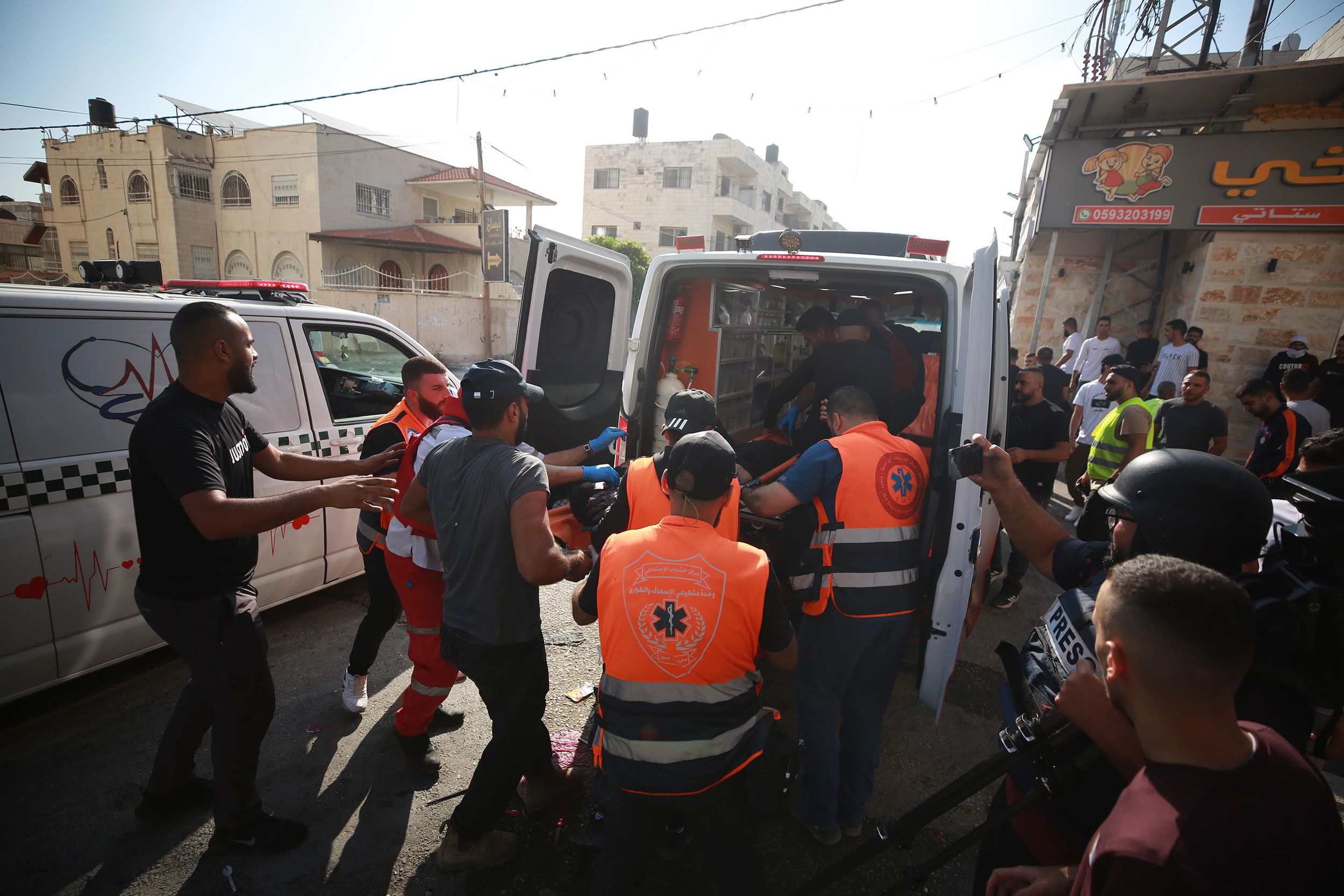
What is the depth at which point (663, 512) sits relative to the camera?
2148mm

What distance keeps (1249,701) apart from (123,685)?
171 inches

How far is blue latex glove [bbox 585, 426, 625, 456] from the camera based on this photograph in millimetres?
3348

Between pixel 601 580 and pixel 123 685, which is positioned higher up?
pixel 601 580

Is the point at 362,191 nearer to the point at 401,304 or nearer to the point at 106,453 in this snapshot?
the point at 401,304

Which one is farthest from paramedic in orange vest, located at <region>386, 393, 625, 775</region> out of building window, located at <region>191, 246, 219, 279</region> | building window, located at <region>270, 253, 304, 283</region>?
building window, located at <region>191, 246, 219, 279</region>

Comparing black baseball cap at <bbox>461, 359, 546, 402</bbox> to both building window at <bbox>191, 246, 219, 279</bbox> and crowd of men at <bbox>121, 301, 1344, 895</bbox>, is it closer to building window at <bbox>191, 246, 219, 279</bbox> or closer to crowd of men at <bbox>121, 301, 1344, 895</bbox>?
crowd of men at <bbox>121, 301, 1344, 895</bbox>

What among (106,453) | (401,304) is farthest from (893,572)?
(401,304)

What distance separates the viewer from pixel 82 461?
8.45 feet

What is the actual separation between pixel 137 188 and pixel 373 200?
9444mm

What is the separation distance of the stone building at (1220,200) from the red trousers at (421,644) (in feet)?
27.6

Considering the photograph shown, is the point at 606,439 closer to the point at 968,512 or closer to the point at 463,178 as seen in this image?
the point at 968,512

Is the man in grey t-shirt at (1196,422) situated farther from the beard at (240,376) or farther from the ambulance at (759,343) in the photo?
the beard at (240,376)

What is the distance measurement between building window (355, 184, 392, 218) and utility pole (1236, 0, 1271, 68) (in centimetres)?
2607

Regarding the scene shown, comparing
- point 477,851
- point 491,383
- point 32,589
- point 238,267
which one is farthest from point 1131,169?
point 238,267
